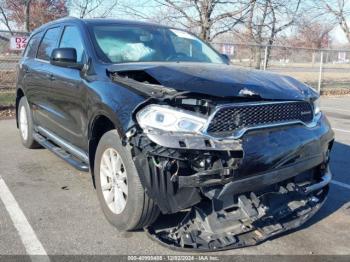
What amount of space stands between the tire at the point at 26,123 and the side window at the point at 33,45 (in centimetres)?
68

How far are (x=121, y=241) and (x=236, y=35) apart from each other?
12.8 meters

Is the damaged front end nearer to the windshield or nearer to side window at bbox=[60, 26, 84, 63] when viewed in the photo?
the windshield

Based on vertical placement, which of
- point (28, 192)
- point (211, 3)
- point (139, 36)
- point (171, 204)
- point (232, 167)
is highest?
point (211, 3)

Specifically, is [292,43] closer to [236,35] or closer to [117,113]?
[236,35]

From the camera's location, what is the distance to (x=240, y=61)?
17938 millimetres

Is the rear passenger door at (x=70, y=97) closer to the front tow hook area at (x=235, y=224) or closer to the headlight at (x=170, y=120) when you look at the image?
the headlight at (x=170, y=120)

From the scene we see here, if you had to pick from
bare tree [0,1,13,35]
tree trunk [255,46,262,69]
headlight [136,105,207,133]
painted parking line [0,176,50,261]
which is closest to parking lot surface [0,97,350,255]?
painted parking line [0,176,50,261]

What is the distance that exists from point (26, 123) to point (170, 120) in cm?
427

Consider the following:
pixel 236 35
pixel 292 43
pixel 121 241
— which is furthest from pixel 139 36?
pixel 292 43

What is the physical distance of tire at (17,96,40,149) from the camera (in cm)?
674

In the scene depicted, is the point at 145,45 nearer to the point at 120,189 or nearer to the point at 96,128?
the point at 96,128

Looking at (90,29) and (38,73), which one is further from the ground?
(90,29)

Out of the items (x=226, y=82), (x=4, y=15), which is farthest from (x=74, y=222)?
(x=4, y=15)

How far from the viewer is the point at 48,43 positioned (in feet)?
20.1
